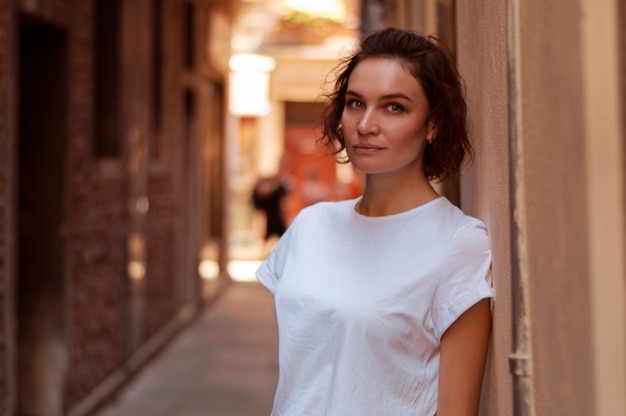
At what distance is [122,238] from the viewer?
8.30 metres

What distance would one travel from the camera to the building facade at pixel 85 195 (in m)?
6.10

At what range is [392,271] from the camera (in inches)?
80.0

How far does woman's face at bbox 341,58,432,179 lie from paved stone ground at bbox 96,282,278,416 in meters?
5.44

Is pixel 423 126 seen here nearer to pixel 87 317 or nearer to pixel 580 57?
pixel 580 57

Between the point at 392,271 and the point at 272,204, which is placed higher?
the point at 272,204

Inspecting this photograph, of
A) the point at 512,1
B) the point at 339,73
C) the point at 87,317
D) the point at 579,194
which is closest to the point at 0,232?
the point at 87,317

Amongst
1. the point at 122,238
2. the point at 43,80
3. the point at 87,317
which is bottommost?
the point at 87,317

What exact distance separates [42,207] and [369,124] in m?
4.72

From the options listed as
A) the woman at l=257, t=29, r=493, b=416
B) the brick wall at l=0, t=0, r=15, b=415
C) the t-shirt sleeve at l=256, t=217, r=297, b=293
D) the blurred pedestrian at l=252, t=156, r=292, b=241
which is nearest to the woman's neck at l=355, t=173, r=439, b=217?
the woman at l=257, t=29, r=493, b=416

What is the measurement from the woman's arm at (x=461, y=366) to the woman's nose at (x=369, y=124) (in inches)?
16.0

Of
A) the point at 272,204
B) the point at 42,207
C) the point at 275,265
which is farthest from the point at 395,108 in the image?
the point at 272,204

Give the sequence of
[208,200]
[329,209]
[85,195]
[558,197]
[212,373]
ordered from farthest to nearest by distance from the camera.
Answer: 1. [208,200]
2. [212,373]
3. [85,195]
4. [329,209]
5. [558,197]

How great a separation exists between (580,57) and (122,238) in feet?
24.1

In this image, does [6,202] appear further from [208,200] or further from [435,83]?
[208,200]
